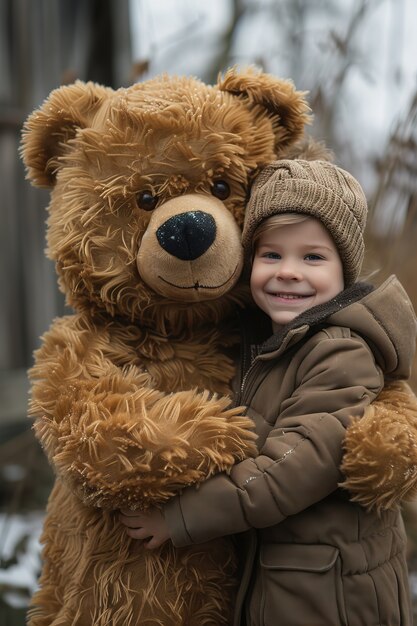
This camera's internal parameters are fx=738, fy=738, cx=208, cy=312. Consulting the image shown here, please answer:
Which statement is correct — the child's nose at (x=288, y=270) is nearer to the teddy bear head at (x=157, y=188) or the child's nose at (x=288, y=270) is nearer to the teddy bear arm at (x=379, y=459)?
the teddy bear head at (x=157, y=188)

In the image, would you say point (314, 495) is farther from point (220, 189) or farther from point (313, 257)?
point (220, 189)

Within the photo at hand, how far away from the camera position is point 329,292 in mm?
1413

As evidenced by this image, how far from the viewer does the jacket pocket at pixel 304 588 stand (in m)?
1.30

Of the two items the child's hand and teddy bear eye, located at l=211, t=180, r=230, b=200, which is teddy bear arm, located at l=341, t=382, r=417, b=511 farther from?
teddy bear eye, located at l=211, t=180, r=230, b=200

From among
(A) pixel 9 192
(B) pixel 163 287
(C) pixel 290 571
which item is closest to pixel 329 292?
(B) pixel 163 287

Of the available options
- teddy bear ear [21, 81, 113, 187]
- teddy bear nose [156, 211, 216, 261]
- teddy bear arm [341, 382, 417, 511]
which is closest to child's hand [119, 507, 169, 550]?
teddy bear arm [341, 382, 417, 511]

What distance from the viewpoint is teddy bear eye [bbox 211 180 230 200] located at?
1.44m

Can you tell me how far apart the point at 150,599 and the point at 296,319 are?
1.96 feet

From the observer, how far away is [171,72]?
3336 millimetres

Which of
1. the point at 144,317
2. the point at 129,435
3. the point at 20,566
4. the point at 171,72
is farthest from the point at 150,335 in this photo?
the point at 171,72

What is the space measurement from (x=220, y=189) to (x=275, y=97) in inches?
9.0

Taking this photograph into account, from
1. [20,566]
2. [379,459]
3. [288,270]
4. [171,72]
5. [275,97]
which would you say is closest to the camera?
[379,459]

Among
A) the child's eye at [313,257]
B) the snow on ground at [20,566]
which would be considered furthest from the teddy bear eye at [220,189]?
the snow on ground at [20,566]

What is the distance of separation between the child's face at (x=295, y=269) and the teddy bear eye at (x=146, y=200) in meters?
0.22
